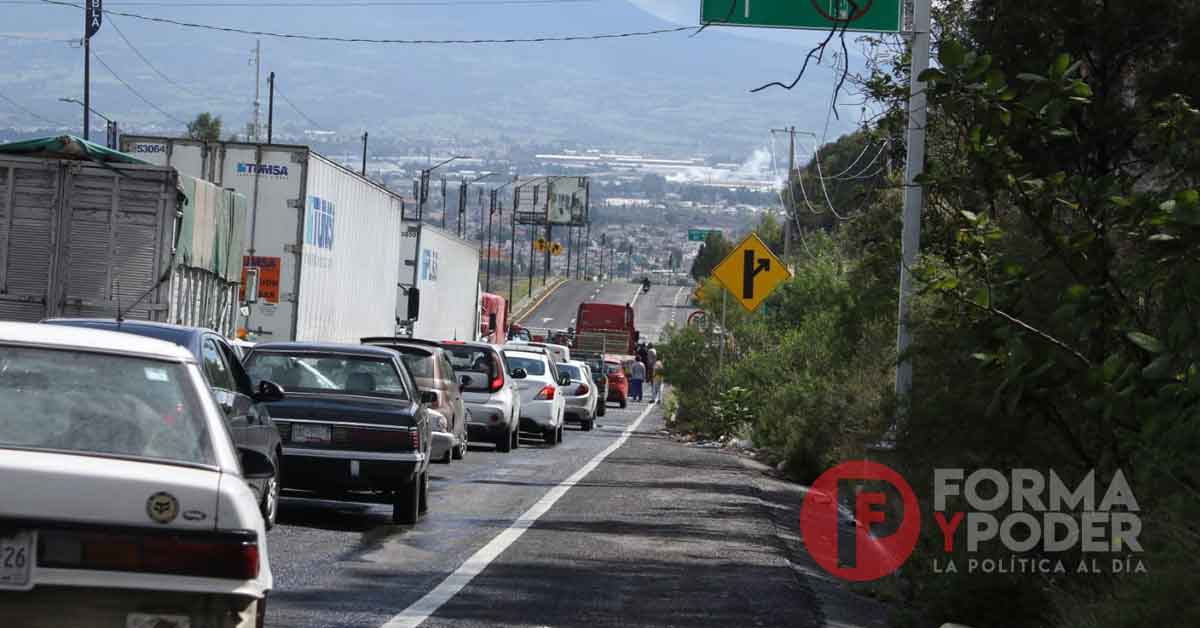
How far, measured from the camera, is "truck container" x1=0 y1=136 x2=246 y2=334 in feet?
66.1

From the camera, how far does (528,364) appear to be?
3123 centimetres

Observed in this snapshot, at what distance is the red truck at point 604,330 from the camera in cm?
7075

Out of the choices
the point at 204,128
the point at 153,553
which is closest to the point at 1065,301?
the point at 153,553

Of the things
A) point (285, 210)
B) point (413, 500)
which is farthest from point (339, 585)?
point (285, 210)

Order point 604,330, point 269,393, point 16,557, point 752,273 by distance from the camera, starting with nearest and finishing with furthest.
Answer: point 16,557 < point 269,393 < point 752,273 < point 604,330

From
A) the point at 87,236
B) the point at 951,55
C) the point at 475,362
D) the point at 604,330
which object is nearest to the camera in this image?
the point at 951,55

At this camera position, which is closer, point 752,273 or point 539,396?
point 539,396

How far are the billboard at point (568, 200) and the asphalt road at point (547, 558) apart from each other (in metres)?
149

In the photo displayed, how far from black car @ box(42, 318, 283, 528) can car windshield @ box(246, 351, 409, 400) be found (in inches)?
74.5

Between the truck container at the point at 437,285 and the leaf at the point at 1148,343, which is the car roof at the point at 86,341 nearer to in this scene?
the leaf at the point at 1148,343

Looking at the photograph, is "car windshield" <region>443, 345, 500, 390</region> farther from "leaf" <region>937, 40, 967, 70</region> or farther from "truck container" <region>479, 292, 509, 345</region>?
"truck container" <region>479, 292, 509, 345</region>

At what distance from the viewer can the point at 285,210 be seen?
26.1m

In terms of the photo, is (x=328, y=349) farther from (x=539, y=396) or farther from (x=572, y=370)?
(x=572, y=370)

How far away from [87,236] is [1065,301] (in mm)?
14095
